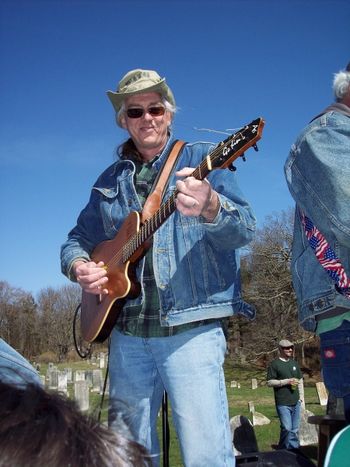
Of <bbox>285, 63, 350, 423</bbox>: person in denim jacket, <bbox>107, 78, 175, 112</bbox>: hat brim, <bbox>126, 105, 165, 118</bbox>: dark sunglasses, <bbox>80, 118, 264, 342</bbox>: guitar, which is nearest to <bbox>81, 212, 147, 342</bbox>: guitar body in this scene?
<bbox>80, 118, 264, 342</bbox>: guitar

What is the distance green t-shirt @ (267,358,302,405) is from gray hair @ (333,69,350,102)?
30.0 feet

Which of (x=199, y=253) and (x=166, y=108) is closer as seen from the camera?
(x=199, y=253)

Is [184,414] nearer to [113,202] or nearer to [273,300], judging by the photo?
[113,202]

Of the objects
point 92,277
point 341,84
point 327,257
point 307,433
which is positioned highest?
point 341,84

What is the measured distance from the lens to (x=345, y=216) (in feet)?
6.30

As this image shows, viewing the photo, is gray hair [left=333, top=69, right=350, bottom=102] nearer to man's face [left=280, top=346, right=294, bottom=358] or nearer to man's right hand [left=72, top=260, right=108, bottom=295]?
man's right hand [left=72, top=260, right=108, bottom=295]

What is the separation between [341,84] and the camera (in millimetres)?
2299

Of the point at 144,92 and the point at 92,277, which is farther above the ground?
the point at 144,92

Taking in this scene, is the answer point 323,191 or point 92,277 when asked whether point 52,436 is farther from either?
point 92,277

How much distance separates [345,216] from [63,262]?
5.83 ft

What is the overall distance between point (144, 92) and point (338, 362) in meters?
1.83

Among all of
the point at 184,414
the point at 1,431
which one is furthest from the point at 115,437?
the point at 184,414

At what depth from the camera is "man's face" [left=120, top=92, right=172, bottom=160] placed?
118 inches

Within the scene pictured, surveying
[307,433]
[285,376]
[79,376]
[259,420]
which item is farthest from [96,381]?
[285,376]
